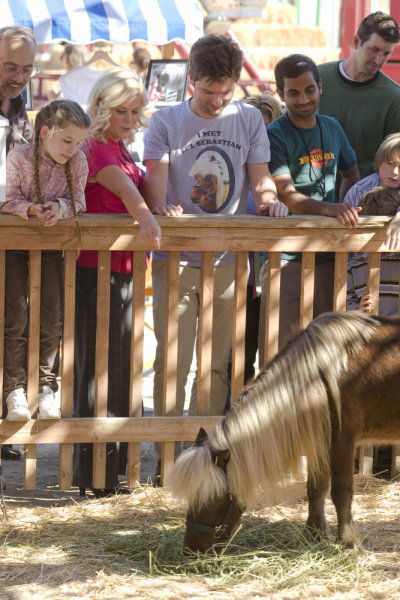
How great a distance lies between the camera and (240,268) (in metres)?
4.27

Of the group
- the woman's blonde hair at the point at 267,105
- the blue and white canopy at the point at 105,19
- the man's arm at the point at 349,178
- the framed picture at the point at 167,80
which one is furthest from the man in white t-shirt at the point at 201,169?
the framed picture at the point at 167,80

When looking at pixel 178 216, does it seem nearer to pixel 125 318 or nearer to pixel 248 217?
pixel 248 217

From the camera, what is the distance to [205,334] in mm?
4266

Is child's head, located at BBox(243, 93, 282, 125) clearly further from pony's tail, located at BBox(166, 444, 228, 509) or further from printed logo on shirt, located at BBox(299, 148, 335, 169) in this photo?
pony's tail, located at BBox(166, 444, 228, 509)

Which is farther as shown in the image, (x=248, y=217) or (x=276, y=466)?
(x=248, y=217)

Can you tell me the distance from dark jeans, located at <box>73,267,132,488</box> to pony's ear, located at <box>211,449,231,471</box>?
1168 mm

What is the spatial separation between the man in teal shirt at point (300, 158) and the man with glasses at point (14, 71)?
1.29 m

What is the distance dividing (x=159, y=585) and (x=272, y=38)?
65.7 ft

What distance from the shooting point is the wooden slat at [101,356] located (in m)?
4.10

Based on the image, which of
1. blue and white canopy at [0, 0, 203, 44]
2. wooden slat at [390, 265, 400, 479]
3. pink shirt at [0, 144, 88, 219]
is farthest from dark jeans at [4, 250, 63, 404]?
blue and white canopy at [0, 0, 203, 44]

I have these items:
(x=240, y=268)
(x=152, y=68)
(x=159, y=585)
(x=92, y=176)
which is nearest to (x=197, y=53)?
(x=92, y=176)

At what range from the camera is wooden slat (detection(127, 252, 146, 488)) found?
13.6 ft

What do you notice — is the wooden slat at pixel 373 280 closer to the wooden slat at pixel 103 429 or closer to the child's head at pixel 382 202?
the child's head at pixel 382 202

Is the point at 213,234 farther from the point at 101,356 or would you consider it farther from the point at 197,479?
the point at 197,479
